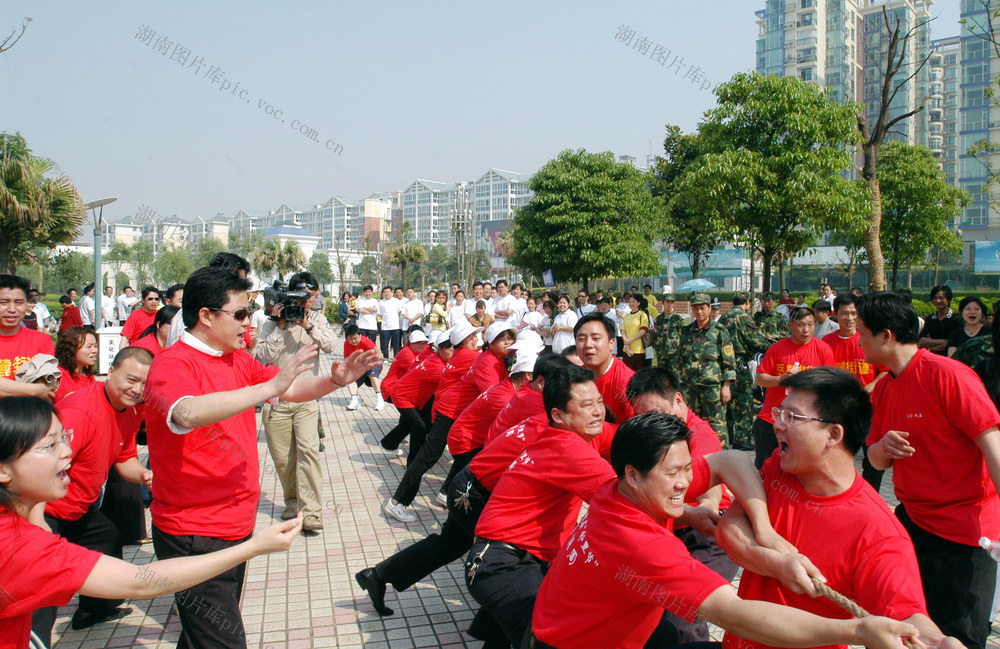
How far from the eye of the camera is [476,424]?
533cm

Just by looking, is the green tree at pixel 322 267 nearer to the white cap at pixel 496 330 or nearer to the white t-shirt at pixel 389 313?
the white t-shirt at pixel 389 313

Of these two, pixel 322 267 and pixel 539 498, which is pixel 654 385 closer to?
pixel 539 498

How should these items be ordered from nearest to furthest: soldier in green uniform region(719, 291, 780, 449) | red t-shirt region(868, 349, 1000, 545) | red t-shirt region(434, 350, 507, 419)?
red t-shirt region(868, 349, 1000, 545) < red t-shirt region(434, 350, 507, 419) < soldier in green uniform region(719, 291, 780, 449)

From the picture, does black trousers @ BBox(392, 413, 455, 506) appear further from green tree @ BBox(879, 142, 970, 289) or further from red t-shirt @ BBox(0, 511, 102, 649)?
green tree @ BBox(879, 142, 970, 289)

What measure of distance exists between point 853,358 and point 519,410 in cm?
325

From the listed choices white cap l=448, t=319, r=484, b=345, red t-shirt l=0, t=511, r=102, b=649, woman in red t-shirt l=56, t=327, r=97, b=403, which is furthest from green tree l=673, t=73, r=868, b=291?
red t-shirt l=0, t=511, r=102, b=649

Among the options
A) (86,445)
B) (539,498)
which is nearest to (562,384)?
(539,498)

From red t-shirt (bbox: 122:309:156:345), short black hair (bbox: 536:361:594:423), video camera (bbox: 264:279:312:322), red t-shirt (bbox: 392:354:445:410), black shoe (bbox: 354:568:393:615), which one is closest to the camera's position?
short black hair (bbox: 536:361:594:423)

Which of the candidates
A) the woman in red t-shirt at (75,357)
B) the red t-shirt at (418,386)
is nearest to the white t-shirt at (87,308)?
the red t-shirt at (418,386)

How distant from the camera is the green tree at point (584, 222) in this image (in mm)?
23516

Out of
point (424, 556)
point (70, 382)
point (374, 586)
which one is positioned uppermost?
point (70, 382)

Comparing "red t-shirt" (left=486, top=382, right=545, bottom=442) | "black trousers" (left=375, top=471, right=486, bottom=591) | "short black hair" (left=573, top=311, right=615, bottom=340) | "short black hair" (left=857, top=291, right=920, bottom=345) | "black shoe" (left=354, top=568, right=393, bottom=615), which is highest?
"short black hair" (left=857, top=291, right=920, bottom=345)

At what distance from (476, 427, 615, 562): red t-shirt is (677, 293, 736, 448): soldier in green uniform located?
3.74 m

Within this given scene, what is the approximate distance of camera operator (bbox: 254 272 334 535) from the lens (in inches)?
220
